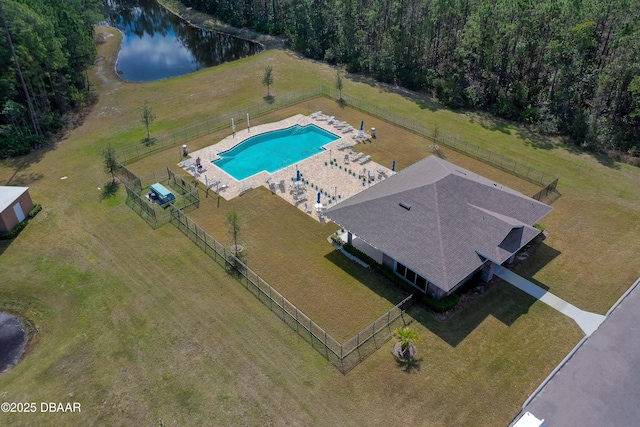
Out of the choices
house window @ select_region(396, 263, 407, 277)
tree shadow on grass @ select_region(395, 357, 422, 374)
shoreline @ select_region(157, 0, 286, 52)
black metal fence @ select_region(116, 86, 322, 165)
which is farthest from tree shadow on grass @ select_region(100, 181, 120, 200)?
shoreline @ select_region(157, 0, 286, 52)

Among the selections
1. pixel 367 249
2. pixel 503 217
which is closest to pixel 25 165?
pixel 367 249

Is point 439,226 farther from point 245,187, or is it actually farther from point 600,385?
point 245,187

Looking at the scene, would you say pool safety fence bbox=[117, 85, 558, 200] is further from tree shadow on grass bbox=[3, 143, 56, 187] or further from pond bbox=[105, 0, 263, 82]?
pond bbox=[105, 0, 263, 82]

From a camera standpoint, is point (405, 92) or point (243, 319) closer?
point (243, 319)

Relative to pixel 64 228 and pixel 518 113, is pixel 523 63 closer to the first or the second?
pixel 518 113

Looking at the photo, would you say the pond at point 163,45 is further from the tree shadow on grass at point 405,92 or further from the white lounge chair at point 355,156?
the white lounge chair at point 355,156

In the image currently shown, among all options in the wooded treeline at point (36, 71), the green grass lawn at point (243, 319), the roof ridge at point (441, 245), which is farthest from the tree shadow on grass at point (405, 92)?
the wooded treeline at point (36, 71)
